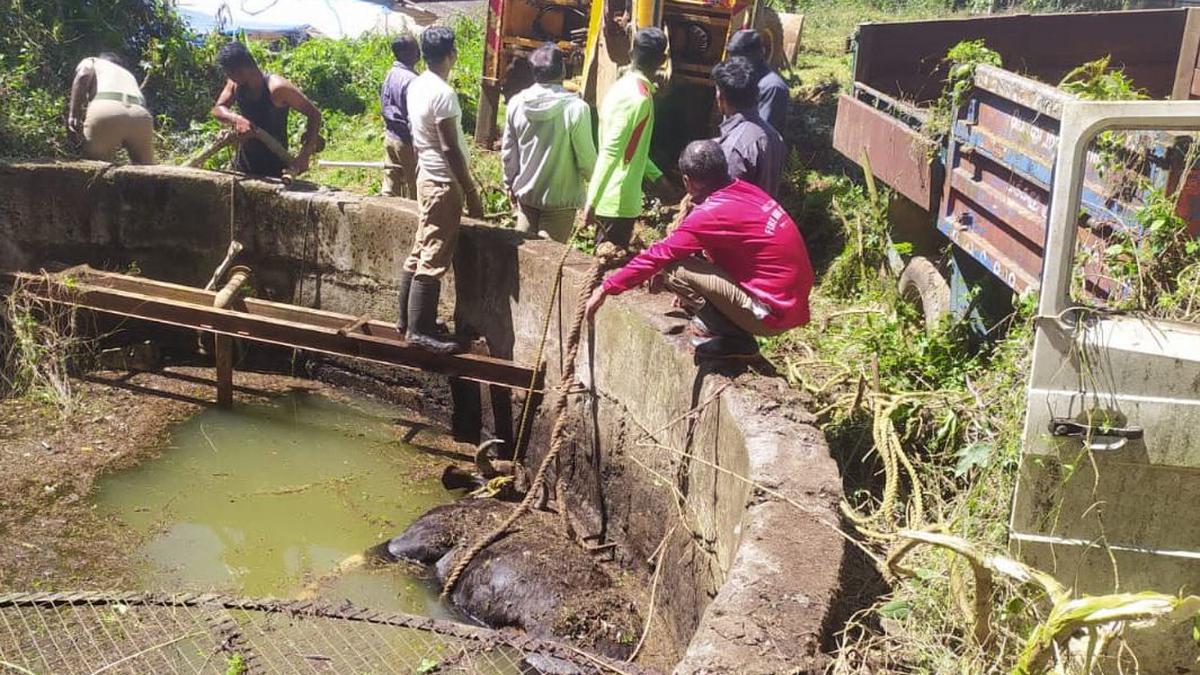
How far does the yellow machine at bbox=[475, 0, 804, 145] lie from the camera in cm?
885

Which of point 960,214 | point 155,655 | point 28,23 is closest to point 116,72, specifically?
point 28,23

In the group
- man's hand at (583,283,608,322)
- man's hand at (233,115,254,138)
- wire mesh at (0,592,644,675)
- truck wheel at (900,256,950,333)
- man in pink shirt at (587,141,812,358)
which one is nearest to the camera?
wire mesh at (0,592,644,675)

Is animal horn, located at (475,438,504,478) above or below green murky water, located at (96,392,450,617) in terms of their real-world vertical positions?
above

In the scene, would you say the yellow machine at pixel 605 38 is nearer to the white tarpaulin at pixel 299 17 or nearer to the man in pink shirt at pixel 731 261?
the man in pink shirt at pixel 731 261

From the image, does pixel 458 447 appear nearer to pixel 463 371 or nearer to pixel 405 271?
pixel 463 371

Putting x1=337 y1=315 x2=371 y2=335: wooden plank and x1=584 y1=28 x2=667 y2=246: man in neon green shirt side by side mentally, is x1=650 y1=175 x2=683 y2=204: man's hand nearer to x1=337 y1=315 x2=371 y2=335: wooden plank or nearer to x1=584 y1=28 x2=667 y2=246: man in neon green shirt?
x1=584 y1=28 x2=667 y2=246: man in neon green shirt

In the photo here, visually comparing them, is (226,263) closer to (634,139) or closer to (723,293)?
(634,139)

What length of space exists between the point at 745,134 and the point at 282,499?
325 centimetres

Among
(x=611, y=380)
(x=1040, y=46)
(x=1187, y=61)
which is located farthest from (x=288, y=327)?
(x=1187, y=61)

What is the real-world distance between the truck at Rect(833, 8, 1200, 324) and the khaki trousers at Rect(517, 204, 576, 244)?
1936 millimetres

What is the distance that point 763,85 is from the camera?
25.3 ft

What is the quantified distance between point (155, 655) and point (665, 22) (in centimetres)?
607

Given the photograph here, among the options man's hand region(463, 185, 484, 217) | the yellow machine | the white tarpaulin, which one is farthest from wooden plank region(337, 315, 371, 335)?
the white tarpaulin

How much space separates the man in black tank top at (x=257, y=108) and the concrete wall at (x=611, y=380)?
0.91 feet
